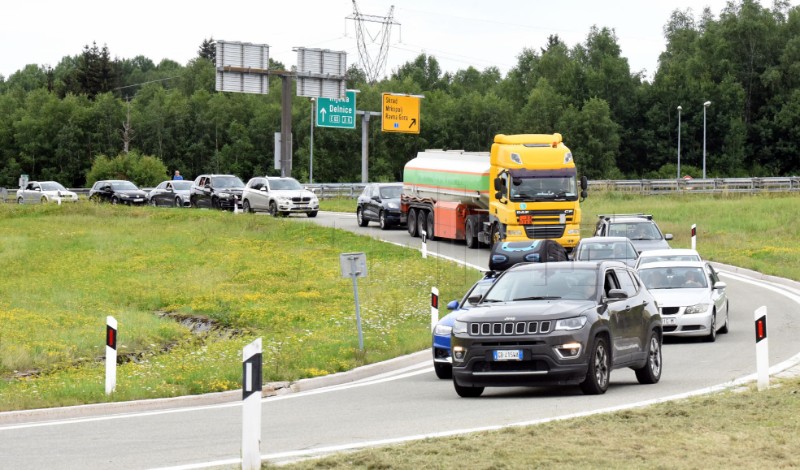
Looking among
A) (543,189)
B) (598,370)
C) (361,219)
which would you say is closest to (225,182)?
(361,219)

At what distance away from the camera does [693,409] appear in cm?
1187

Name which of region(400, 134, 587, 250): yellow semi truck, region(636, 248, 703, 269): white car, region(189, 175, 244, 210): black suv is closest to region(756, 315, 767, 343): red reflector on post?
region(636, 248, 703, 269): white car

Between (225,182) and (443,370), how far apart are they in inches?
1727

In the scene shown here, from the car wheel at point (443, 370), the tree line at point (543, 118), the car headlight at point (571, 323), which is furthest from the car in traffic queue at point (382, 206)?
the tree line at point (543, 118)

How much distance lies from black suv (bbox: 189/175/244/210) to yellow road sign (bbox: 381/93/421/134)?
2109cm

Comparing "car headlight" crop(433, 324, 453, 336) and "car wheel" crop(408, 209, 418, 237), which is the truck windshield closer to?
"car wheel" crop(408, 209, 418, 237)

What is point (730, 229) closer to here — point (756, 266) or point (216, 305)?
point (756, 266)

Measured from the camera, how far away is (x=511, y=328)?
1415cm

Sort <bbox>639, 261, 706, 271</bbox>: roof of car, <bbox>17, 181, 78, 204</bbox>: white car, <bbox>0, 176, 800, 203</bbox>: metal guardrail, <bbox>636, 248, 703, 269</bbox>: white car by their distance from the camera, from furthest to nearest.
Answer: <bbox>17, 181, 78, 204</bbox>: white car, <bbox>0, 176, 800, 203</bbox>: metal guardrail, <bbox>636, 248, 703, 269</bbox>: white car, <bbox>639, 261, 706, 271</bbox>: roof of car

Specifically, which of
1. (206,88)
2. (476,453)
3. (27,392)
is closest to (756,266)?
(27,392)

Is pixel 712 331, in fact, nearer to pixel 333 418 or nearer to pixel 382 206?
pixel 333 418

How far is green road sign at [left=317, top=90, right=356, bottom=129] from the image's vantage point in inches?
2938

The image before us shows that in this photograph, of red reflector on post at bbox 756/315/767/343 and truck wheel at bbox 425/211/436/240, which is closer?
red reflector on post at bbox 756/315/767/343

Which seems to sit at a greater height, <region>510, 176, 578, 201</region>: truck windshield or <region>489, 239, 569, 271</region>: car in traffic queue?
<region>510, 176, 578, 201</region>: truck windshield
